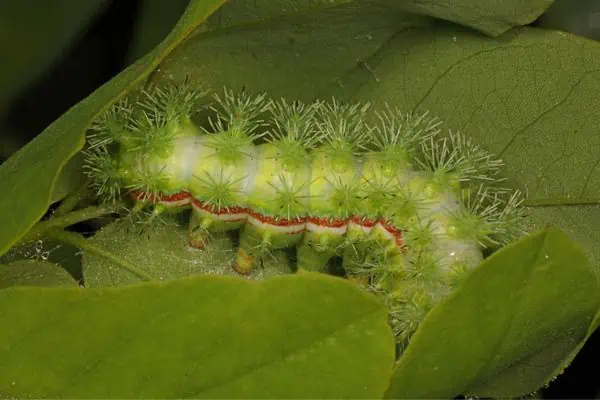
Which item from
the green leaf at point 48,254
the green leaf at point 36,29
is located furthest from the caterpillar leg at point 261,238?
the green leaf at point 36,29

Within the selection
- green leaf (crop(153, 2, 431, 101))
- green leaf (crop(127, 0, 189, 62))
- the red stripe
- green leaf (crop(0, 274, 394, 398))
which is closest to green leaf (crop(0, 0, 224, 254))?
green leaf (crop(0, 274, 394, 398))

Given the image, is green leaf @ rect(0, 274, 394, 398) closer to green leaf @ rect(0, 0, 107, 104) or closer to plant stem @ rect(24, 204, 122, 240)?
plant stem @ rect(24, 204, 122, 240)

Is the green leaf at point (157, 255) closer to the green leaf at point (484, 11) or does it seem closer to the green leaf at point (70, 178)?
the green leaf at point (70, 178)

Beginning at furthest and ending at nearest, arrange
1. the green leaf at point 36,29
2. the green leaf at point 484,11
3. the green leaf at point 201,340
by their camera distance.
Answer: the green leaf at point 36,29 < the green leaf at point 484,11 < the green leaf at point 201,340

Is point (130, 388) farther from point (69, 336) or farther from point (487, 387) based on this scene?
point (487, 387)

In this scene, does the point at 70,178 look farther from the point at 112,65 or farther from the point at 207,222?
the point at 112,65

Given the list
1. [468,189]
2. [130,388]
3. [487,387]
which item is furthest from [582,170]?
[130,388]

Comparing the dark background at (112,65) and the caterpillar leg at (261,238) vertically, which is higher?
the dark background at (112,65)
